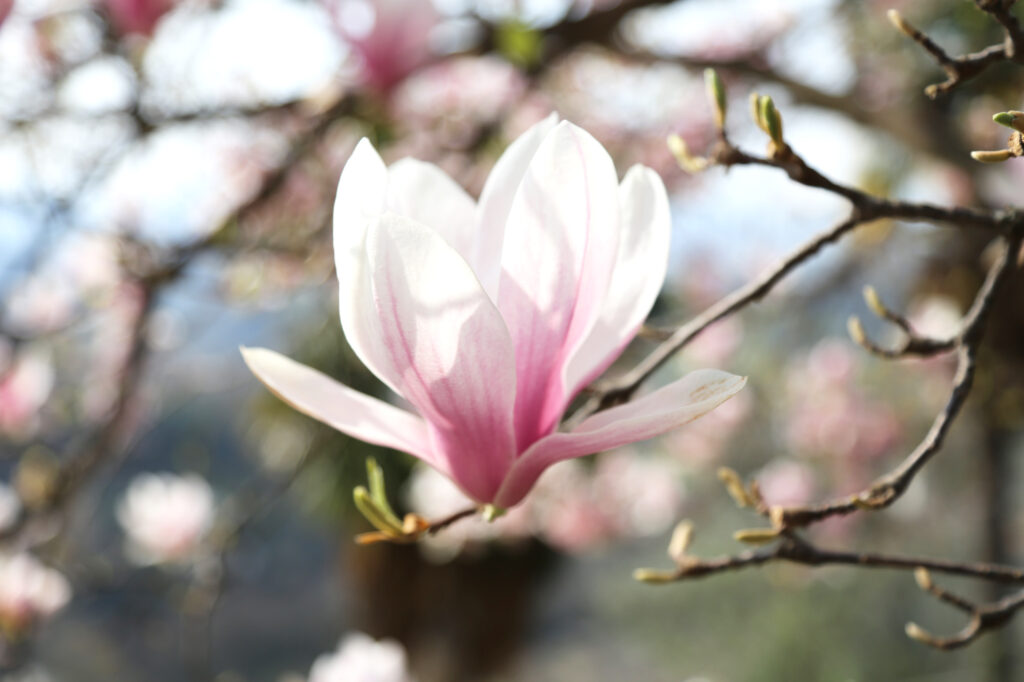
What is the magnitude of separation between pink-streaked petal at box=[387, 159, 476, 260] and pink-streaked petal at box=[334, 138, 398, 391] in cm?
4

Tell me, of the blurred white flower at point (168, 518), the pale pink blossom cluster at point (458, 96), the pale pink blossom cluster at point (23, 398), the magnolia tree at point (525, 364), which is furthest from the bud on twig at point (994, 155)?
the blurred white flower at point (168, 518)

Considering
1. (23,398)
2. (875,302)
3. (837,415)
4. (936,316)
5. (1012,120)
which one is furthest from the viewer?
(837,415)

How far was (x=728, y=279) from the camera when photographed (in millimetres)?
2459

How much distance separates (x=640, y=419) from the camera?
0.73 feet

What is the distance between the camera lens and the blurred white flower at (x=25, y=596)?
105cm

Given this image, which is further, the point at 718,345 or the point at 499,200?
the point at 718,345

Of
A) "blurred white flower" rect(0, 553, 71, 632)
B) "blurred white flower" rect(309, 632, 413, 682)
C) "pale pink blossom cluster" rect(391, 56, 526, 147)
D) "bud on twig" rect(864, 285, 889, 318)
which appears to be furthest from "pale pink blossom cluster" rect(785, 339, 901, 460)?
"bud on twig" rect(864, 285, 889, 318)

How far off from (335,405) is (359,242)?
0.05 meters

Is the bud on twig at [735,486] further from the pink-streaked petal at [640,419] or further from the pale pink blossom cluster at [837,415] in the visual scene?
the pale pink blossom cluster at [837,415]

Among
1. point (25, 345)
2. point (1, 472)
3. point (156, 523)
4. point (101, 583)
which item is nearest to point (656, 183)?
point (25, 345)

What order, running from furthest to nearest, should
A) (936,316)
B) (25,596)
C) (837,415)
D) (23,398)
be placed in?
(837,415)
(936,316)
(23,398)
(25,596)

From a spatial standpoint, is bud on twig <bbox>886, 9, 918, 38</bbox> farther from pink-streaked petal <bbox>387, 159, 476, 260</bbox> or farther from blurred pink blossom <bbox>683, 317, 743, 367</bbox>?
blurred pink blossom <bbox>683, 317, 743, 367</bbox>

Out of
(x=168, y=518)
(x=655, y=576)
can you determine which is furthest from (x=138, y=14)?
(x=168, y=518)

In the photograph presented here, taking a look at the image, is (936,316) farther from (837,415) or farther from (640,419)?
(640,419)
